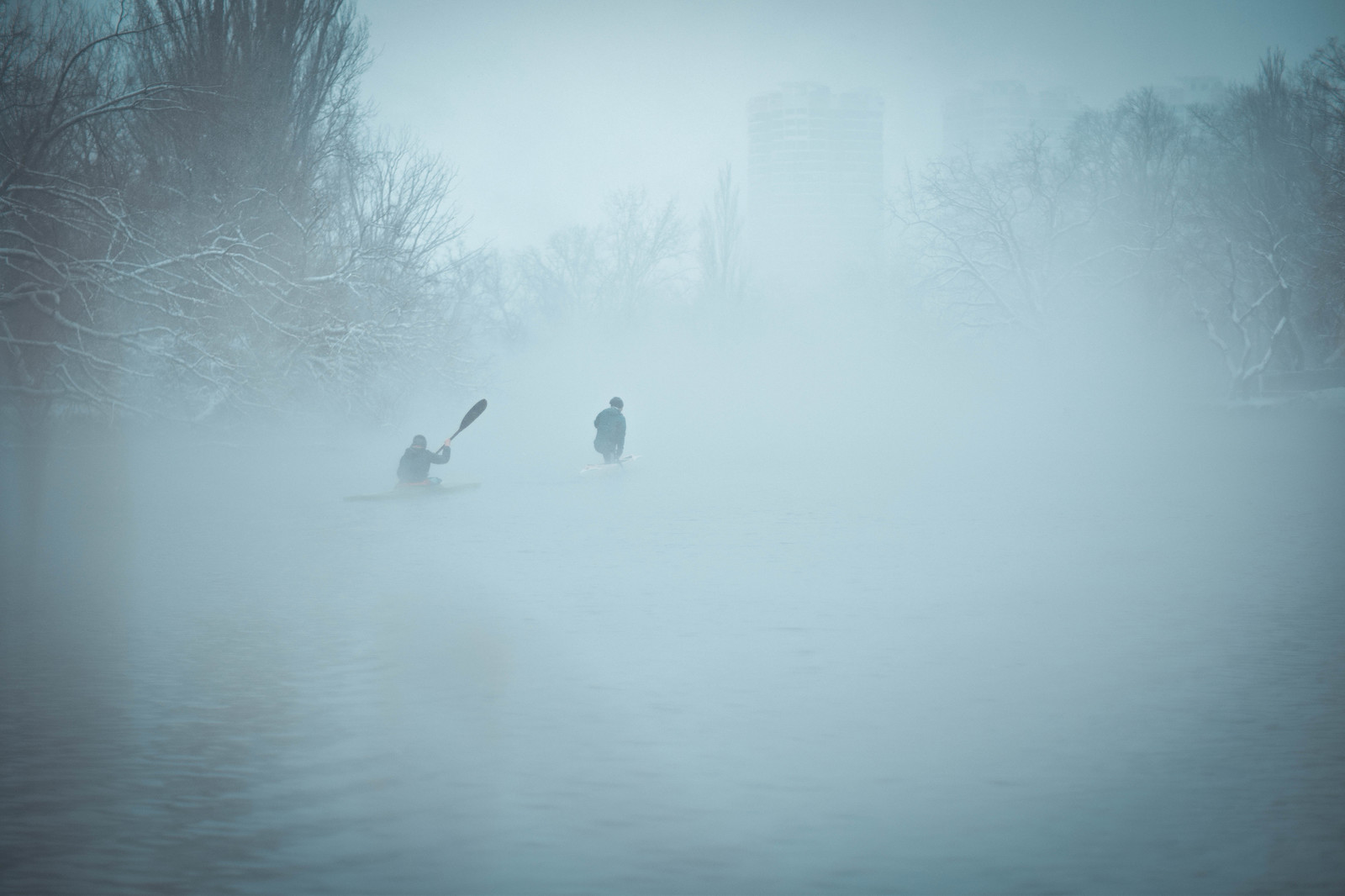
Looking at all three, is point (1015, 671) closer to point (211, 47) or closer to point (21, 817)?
point (21, 817)

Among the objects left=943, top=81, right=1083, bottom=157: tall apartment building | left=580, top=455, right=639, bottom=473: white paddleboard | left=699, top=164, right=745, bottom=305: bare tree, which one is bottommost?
left=580, top=455, right=639, bottom=473: white paddleboard

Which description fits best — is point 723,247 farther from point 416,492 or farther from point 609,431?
point 416,492

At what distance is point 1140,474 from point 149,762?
20339mm

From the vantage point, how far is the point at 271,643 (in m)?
8.85

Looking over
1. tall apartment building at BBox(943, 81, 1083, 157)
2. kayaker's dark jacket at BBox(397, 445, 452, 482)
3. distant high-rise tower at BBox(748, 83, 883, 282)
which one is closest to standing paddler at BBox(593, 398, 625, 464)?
kayaker's dark jacket at BBox(397, 445, 452, 482)

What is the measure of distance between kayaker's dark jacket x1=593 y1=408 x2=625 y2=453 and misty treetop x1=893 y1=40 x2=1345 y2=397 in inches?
1063

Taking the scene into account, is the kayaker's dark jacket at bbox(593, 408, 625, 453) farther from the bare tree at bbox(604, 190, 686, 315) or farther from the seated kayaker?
the bare tree at bbox(604, 190, 686, 315)

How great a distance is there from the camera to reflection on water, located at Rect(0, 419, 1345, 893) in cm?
487

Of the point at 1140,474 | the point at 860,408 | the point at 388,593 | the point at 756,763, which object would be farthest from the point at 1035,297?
the point at 756,763

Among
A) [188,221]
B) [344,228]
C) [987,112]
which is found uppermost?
[987,112]

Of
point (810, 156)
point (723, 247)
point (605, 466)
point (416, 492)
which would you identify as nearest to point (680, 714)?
point (416, 492)

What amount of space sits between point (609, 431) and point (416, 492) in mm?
6422

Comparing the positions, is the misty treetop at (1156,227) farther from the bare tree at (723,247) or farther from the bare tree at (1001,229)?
the bare tree at (723,247)

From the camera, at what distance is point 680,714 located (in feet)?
22.8
